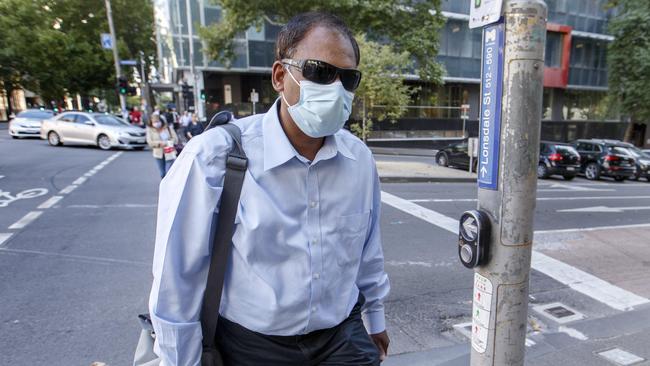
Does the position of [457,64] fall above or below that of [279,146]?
above

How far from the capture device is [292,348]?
1.66 meters

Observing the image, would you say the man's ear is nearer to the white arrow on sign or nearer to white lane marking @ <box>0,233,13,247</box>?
white lane marking @ <box>0,233,13,247</box>

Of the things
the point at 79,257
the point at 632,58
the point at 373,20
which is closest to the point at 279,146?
the point at 79,257

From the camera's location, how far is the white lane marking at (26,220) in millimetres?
6426

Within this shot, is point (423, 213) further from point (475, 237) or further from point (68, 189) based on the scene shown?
point (68, 189)

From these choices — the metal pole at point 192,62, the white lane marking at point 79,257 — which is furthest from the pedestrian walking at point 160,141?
the metal pole at point 192,62

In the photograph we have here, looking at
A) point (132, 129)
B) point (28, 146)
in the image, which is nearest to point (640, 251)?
point (132, 129)

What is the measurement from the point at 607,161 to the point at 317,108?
20706 millimetres

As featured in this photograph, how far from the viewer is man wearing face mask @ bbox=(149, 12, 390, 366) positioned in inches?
58.0

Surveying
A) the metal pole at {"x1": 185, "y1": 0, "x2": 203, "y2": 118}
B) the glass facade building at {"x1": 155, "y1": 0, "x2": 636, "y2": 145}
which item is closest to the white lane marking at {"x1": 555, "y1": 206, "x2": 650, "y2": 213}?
the glass facade building at {"x1": 155, "y1": 0, "x2": 636, "y2": 145}

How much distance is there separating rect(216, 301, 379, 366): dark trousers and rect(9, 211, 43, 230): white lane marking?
6.30m

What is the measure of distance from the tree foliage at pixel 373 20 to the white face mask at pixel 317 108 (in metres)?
18.8

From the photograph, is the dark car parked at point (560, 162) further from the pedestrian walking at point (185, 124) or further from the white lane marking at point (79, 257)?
the white lane marking at point (79, 257)

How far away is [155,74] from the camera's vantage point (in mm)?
58344
